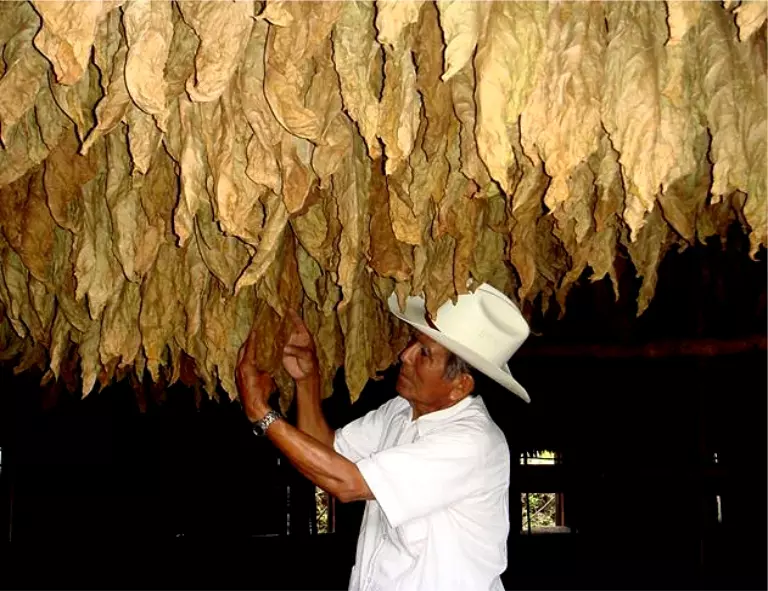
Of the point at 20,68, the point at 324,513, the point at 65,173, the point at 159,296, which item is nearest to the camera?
the point at 20,68

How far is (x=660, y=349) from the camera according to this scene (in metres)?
4.14

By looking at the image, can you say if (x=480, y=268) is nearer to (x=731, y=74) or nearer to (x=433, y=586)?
(x=433, y=586)

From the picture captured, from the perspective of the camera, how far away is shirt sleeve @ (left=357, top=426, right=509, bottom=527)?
1837mm

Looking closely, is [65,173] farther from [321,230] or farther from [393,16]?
[393,16]

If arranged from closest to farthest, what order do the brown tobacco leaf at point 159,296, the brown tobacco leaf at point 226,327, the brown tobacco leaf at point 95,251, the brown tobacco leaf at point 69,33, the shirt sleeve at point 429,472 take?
the brown tobacco leaf at point 69,33
the brown tobacco leaf at point 95,251
the brown tobacco leaf at point 159,296
the brown tobacco leaf at point 226,327
the shirt sleeve at point 429,472

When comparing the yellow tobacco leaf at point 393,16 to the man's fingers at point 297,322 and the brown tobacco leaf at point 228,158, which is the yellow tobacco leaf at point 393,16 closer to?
the brown tobacco leaf at point 228,158

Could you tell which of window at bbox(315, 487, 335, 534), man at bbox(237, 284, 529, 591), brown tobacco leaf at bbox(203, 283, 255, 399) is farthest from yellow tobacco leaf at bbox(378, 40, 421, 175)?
window at bbox(315, 487, 335, 534)

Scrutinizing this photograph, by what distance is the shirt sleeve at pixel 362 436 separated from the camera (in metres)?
2.24

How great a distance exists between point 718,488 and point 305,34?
6266 millimetres

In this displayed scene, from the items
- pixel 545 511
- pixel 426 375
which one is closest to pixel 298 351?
pixel 426 375

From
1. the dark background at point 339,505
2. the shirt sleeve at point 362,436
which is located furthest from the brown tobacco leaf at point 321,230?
the dark background at point 339,505

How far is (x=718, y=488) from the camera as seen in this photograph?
6.48m

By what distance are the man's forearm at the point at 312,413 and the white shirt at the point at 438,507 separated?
0.59 ft

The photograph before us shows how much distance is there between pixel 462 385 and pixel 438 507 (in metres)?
0.32
